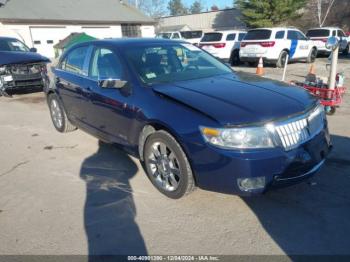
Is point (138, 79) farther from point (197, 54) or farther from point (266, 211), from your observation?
point (266, 211)

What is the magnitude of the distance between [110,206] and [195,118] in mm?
1331

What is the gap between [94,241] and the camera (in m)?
3.14

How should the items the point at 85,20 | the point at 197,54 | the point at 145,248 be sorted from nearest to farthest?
the point at 145,248 < the point at 197,54 < the point at 85,20

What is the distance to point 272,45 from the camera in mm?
15039

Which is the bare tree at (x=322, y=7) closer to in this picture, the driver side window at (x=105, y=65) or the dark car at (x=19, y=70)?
the dark car at (x=19, y=70)

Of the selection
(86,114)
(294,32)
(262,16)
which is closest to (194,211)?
(86,114)

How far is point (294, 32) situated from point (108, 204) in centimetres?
1484

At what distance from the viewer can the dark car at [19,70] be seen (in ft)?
32.9

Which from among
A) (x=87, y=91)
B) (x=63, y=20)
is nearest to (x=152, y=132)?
(x=87, y=91)

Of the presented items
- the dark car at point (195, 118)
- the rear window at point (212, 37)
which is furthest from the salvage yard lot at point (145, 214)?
the rear window at point (212, 37)

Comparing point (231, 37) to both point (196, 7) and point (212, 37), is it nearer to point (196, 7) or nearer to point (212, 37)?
point (212, 37)

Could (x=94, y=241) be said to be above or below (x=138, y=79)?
below

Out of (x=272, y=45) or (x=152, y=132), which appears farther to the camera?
(x=272, y=45)

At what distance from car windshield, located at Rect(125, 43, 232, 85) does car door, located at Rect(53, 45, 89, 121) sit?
105 cm
